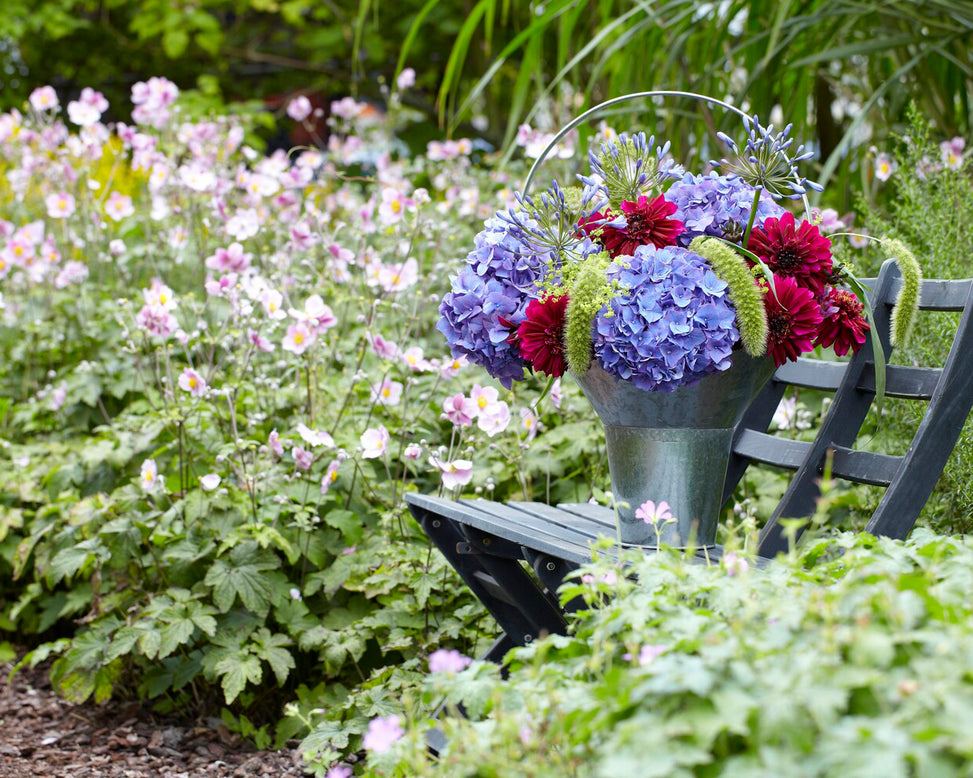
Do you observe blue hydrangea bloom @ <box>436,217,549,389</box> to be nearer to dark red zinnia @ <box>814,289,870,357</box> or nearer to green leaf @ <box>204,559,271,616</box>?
dark red zinnia @ <box>814,289,870,357</box>

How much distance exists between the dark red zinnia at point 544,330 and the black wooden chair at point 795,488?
0.28 metres

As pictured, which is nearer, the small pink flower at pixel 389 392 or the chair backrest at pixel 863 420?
the chair backrest at pixel 863 420

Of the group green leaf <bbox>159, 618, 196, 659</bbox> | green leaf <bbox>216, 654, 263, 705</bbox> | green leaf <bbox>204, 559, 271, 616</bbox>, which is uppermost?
green leaf <bbox>204, 559, 271, 616</bbox>

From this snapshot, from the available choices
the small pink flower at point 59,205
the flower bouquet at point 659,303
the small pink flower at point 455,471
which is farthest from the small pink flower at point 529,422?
the small pink flower at point 59,205

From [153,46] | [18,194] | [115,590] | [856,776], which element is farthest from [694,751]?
[153,46]

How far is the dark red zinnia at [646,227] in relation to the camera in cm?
165

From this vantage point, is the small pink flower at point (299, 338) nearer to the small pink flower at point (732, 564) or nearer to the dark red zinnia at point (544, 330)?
the dark red zinnia at point (544, 330)

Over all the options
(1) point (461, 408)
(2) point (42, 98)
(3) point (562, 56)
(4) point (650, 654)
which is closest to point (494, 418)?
(1) point (461, 408)

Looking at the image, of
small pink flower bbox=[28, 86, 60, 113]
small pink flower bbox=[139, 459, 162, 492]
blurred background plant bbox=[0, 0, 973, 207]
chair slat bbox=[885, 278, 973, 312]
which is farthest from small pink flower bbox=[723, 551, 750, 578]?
small pink flower bbox=[28, 86, 60, 113]

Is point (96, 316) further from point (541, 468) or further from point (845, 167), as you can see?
point (845, 167)

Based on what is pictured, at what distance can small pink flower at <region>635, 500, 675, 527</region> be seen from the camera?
5.26 ft

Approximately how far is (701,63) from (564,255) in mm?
1946

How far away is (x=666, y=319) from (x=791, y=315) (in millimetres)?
203

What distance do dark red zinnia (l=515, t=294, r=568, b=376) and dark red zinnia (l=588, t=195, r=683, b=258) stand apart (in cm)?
13
